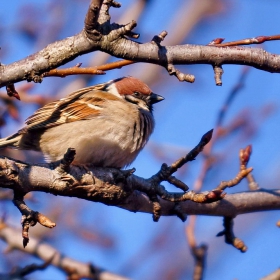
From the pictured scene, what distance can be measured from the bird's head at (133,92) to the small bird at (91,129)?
0.03 m

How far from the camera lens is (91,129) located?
12.7 ft

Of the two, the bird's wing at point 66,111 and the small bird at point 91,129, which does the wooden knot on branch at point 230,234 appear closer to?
the small bird at point 91,129

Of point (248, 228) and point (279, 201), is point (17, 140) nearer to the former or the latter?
point (279, 201)

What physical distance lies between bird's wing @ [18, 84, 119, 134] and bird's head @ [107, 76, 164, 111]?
0.18 m

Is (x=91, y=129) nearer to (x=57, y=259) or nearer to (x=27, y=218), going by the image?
(x=57, y=259)

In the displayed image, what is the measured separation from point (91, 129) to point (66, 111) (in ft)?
0.97

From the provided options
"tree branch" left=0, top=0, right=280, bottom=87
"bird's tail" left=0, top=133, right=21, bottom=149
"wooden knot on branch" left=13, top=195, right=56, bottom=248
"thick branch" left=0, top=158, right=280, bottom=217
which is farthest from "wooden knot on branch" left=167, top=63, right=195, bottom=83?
"bird's tail" left=0, top=133, right=21, bottom=149

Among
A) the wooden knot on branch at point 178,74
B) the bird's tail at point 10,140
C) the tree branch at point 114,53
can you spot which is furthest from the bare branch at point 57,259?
the wooden knot on branch at point 178,74

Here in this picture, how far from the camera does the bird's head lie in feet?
14.2

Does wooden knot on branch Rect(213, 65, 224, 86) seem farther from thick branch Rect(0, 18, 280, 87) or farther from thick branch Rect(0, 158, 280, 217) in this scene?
thick branch Rect(0, 158, 280, 217)

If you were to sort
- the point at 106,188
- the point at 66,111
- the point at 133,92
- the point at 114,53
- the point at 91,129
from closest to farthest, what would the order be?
the point at 114,53 → the point at 106,188 → the point at 91,129 → the point at 66,111 → the point at 133,92

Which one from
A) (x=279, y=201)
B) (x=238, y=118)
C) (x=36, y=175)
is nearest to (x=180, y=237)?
(x=238, y=118)

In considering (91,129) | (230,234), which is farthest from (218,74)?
(91,129)

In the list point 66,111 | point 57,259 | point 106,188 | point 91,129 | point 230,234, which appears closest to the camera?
point 106,188
